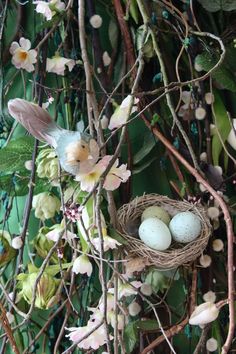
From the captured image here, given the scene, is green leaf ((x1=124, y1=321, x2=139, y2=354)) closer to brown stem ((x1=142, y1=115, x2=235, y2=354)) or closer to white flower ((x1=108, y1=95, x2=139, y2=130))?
brown stem ((x1=142, y1=115, x2=235, y2=354))

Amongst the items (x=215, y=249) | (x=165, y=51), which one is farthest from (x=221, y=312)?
(x=165, y=51)

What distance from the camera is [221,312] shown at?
111 centimetres

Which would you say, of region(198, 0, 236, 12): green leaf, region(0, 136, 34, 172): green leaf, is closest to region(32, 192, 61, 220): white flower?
region(0, 136, 34, 172): green leaf

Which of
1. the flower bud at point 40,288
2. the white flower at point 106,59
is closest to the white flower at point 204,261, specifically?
the flower bud at point 40,288

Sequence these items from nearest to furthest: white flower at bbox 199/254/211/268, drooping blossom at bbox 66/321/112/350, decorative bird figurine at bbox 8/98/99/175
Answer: decorative bird figurine at bbox 8/98/99/175 → drooping blossom at bbox 66/321/112/350 → white flower at bbox 199/254/211/268

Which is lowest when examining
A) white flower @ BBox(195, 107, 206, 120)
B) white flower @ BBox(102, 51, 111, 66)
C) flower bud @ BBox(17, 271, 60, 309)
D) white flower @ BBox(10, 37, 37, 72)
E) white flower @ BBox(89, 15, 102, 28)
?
flower bud @ BBox(17, 271, 60, 309)

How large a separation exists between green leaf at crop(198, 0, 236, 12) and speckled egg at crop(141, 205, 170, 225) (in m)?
0.41

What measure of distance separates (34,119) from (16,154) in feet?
0.68

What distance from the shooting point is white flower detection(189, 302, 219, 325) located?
3.01 feet

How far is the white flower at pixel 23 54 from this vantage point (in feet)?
3.58

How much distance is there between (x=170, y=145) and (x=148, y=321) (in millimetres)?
312

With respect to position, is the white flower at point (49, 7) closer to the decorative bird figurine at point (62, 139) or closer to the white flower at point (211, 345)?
the decorative bird figurine at point (62, 139)

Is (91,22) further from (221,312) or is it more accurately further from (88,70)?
(221,312)

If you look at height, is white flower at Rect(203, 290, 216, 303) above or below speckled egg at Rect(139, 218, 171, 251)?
below
